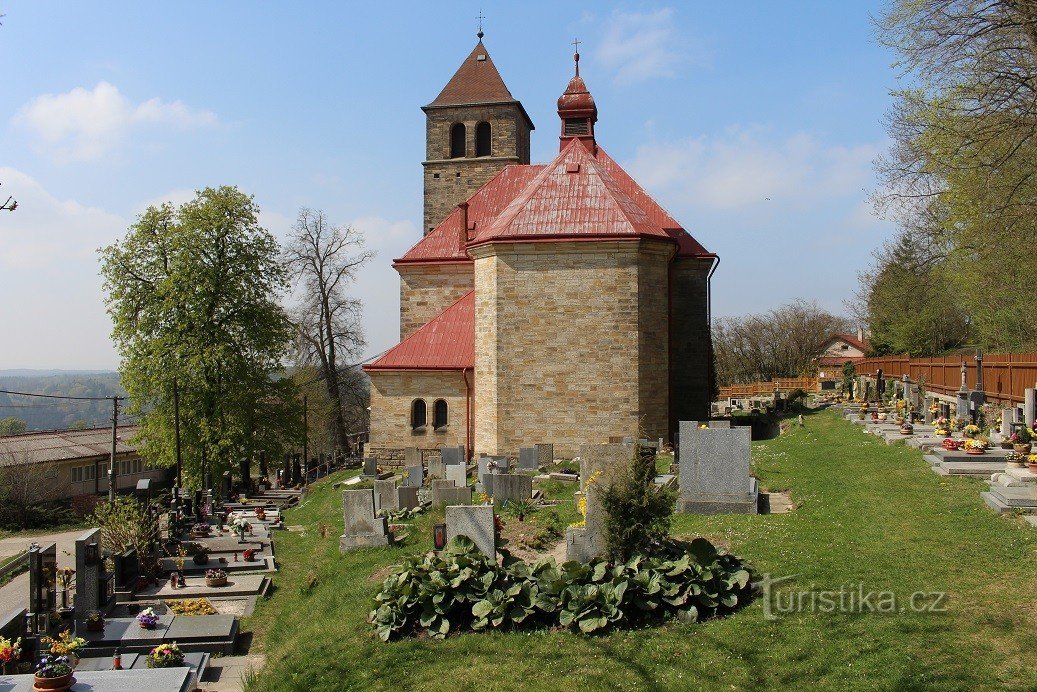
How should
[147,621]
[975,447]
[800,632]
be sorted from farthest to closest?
[975,447], [147,621], [800,632]

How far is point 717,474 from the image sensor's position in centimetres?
1292

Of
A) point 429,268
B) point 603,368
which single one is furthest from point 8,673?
point 429,268

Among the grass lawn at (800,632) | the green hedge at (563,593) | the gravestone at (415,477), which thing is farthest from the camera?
the gravestone at (415,477)

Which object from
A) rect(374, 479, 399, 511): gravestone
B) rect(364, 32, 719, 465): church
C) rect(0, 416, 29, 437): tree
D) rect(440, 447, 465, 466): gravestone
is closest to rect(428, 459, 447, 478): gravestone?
rect(440, 447, 465, 466): gravestone

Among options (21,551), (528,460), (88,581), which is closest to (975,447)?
(528,460)

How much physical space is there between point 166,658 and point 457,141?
28384 millimetres

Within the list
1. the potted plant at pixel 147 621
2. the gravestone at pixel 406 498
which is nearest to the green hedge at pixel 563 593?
the potted plant at pixel 147 621

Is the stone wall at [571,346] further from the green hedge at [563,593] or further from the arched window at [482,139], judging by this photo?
the arched window at [482,139]

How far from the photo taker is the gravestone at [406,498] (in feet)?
55.0

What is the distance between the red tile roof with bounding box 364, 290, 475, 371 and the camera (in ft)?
82.5

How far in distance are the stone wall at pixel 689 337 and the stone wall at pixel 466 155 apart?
31.2 feet

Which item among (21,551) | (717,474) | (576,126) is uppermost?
(576,126)

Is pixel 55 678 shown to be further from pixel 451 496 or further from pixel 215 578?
pixel 451 496

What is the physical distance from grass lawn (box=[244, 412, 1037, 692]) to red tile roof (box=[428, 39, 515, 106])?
84.3 feet
